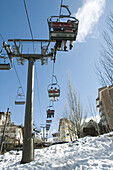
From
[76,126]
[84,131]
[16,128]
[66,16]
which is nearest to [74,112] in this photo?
[76,126]

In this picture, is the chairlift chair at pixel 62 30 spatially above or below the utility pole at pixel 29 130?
above

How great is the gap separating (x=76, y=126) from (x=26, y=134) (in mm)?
5872

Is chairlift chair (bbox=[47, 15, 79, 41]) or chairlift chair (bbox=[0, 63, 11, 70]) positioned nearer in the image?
chairlift chair (bbox=[47, 15, 79, 41])

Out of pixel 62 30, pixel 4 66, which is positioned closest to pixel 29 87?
pixel 4 66

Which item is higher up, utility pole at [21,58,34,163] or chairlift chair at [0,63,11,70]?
chairlift chair at [0,63,11,70]

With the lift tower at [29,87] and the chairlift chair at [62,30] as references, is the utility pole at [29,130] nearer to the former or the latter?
the lift tower at [29,87]

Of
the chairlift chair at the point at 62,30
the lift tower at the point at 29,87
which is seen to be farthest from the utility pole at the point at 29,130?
the chairlift chair at the point at 62,30

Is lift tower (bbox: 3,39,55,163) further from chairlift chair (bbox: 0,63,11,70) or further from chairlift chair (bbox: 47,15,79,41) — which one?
chairlift chair (bbox: 47,15,79,41)

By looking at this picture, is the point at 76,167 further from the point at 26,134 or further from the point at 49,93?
the point at 49,93

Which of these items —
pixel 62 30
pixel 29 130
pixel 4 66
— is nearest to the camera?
pixel 62 30

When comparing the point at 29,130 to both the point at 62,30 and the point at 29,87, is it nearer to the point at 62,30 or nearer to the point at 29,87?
the point at 29,87

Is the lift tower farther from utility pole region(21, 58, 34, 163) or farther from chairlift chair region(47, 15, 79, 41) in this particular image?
chairlift chair region(47, 15, 79, 41)

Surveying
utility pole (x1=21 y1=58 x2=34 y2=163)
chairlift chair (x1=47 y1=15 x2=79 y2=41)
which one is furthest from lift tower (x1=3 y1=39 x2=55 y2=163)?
chairlift chair (x1=47 y1=15 x2=79 y2=41)

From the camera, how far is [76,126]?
11.8m
